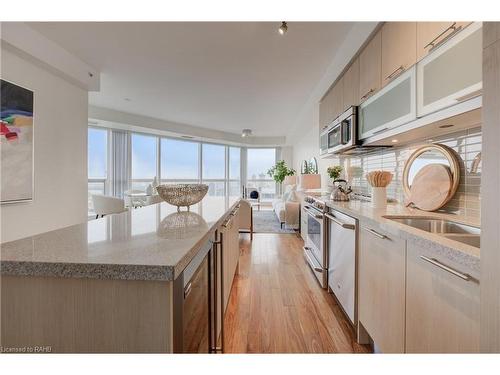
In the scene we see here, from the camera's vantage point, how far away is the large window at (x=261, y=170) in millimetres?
9125

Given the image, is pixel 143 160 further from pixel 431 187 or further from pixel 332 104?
pixel 431 187

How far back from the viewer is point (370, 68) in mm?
2107

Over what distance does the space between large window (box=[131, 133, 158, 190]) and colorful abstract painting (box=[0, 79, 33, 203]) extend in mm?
4103

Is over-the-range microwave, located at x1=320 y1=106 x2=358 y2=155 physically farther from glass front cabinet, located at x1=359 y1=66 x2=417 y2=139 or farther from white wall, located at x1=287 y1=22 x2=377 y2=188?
white wall, located at x1=287 y1=22 x2=377 y2=188

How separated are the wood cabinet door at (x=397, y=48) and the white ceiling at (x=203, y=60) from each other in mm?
721

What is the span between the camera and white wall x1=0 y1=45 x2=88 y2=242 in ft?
8.35

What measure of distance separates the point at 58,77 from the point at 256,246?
3.55m

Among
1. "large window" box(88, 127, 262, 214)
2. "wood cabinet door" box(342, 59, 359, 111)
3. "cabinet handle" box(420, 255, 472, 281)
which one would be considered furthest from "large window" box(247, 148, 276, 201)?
"cabinet handle" box(420, 255, 472, 281)

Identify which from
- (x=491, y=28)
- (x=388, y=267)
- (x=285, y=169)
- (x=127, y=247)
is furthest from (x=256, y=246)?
(x=285, y=169)

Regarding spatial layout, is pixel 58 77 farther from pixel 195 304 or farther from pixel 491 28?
pixel 491 28

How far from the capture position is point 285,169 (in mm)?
8320

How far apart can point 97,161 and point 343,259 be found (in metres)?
5.97

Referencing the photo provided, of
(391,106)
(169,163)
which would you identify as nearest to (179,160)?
(169,163)
